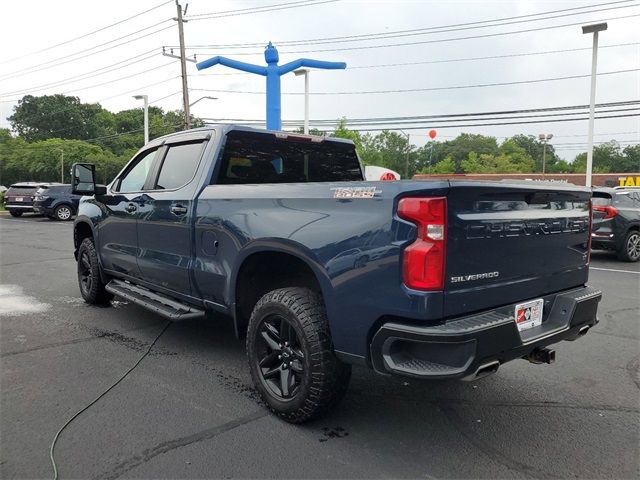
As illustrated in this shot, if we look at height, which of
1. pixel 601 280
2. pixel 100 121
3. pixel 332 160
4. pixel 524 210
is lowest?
pixel 601 280

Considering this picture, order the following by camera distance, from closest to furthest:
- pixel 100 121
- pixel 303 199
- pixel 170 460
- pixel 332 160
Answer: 1. pixel 170 460
2. pixel 303 199
3. pixel 332 160
4. pixel 100 121

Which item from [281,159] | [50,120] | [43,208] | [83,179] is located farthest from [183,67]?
[50,120]

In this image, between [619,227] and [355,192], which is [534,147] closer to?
[619,227]

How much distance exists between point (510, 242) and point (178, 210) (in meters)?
2.65

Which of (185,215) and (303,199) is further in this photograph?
(185,215)

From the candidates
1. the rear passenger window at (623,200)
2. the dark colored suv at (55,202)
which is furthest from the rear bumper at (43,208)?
the rear passenger window at (623,200)

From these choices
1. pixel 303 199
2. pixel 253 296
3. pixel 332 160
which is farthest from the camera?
pixel 332 160

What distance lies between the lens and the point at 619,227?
10.7 m

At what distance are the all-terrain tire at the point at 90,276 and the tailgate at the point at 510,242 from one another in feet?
15.4

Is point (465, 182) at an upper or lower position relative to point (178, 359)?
upper

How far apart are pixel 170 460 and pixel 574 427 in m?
2.49

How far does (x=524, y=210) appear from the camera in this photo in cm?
293

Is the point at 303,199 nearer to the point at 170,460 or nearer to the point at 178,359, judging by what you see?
the point at 170,460

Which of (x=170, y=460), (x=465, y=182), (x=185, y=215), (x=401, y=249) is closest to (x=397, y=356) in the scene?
(x=401, y=249)
